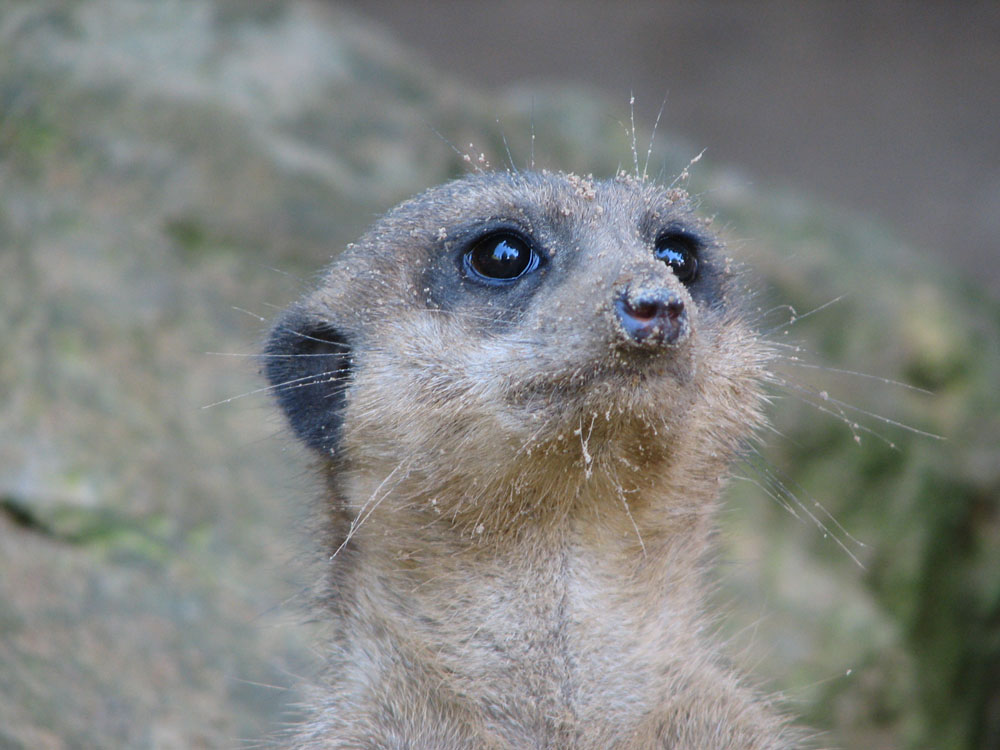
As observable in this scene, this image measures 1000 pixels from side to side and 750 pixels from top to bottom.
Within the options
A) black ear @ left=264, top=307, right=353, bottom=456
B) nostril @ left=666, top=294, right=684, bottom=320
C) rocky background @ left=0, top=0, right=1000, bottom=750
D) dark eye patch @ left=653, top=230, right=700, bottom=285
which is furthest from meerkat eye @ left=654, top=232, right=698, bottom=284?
rocky background @ left=0, top=0, right=1000, bottom=750

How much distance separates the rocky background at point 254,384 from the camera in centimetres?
471

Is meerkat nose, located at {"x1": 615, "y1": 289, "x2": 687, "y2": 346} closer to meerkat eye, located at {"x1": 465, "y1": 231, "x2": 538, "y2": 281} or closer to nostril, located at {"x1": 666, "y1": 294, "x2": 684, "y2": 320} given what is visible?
nostril, located at {"x1": 666, "y1": 294, "x2": 684, "y2": 320}

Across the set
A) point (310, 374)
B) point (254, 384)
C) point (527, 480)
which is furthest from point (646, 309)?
point (254, 384)

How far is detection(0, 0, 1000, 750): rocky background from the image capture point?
4711 millimetres

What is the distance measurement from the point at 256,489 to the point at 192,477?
326mm

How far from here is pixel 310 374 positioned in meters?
3.37

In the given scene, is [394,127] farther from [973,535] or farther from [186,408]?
[973,535]

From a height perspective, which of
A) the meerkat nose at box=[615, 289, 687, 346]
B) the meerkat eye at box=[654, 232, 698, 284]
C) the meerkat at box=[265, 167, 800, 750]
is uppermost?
the meerkat eye at box=[654, 232, 698, 284]

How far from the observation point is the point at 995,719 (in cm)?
638

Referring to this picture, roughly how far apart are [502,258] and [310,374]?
0.71 meters

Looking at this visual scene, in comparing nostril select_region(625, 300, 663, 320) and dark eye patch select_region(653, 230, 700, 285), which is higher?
dark eye patch select_region(653, 230, 700, 285)

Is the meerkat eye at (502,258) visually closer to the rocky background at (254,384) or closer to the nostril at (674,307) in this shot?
the nostril at (674,307)

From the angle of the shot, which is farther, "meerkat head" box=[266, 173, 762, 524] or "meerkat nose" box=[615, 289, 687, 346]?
"meerkat head" box=[266, 173, 762, 524]

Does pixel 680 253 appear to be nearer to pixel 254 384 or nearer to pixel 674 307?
pixel 674 307
